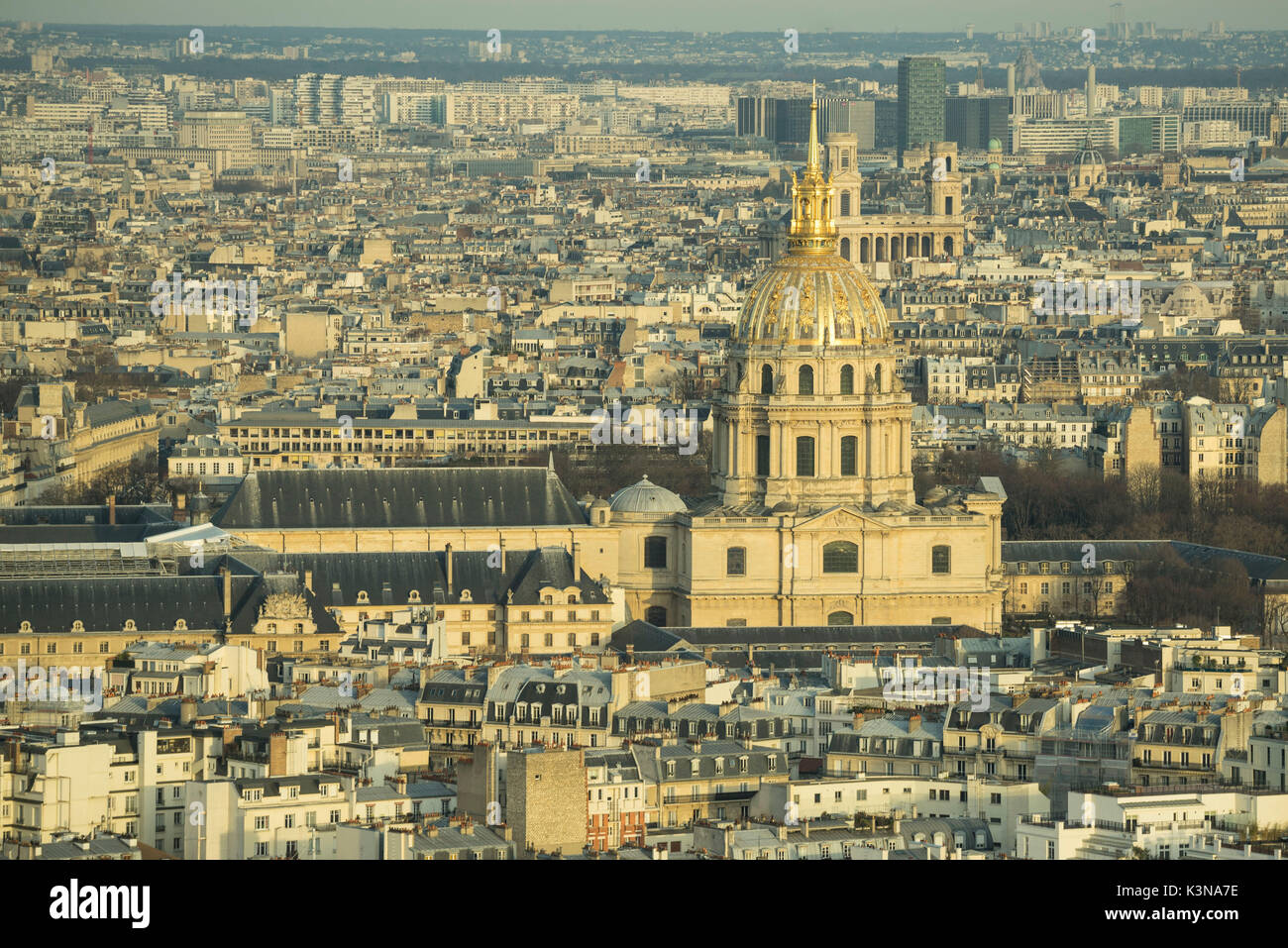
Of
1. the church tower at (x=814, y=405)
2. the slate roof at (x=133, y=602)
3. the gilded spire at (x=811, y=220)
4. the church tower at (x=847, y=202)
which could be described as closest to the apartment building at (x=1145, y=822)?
the slate roof at (x=133, y=602)

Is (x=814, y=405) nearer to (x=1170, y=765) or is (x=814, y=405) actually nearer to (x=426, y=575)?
(x=426, y=575)

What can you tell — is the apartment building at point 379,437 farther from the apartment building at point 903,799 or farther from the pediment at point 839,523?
the apartment building at point 903,799

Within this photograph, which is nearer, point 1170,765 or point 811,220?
point 1170,765

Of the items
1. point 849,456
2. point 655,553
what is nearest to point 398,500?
point 655,553

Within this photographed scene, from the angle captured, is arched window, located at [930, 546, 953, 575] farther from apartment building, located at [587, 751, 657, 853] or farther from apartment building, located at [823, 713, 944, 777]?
apartment building, located at [587, 751, 657, 853]

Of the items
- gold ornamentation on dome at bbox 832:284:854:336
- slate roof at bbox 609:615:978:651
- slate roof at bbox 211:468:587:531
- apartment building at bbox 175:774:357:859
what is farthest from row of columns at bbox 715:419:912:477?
apartment building at bbox 175:774:357:859

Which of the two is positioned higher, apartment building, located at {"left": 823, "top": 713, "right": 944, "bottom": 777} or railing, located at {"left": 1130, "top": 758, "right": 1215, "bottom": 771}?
railing, located at {"left": 1130, "top": 758, "right": 1215, "bottom": 771}
